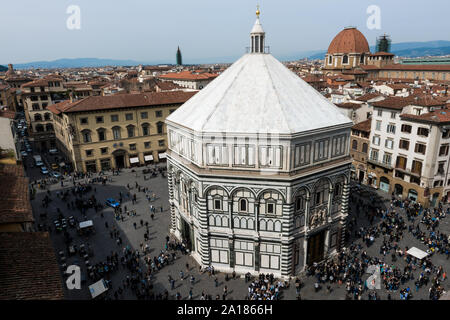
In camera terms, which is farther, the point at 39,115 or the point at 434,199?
the point at 39,115

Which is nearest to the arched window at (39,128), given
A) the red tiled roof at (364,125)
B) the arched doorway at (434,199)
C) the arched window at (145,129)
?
the arched window at (145,129)

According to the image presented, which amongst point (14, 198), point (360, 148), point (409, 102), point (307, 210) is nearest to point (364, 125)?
point (360, 148)

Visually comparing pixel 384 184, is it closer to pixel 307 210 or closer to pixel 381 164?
pixel 381 164

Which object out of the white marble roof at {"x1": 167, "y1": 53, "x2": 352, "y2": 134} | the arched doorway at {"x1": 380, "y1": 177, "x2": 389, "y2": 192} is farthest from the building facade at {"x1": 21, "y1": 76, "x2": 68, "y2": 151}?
the arched doorway at {"x1": 380, "y1": 177, "x2": 389, "y2": 192}

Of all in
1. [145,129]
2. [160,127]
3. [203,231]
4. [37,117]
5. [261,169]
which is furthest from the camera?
[37,117]

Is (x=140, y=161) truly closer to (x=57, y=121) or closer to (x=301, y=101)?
(x=57, y=121)

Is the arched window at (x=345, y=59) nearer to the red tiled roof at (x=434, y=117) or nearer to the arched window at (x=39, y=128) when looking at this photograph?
the red tiled roof at (x=434, y=117)

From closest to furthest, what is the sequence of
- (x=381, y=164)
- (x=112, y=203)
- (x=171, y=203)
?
(x=171, y=203) → (x=112, y=203) → (x=381, y=164)

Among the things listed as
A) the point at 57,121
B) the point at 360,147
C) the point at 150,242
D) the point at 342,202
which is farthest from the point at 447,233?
the point at 57,121
